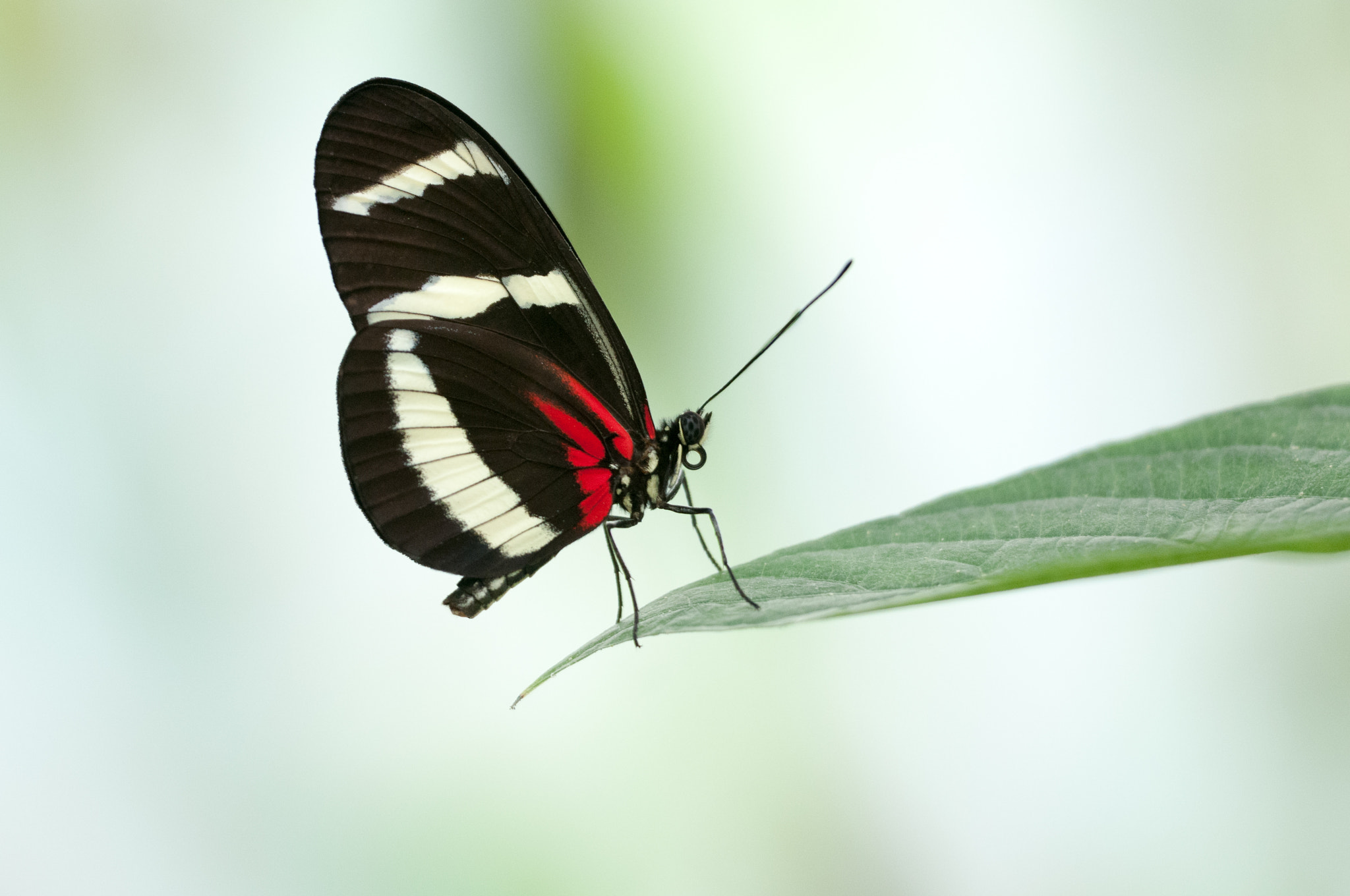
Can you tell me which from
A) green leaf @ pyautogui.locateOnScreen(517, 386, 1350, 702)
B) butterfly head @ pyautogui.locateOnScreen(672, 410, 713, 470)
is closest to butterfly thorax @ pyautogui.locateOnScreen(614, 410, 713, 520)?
butterfly head @ pyautogui.locateOnScreen(672, 410, 713, 470)

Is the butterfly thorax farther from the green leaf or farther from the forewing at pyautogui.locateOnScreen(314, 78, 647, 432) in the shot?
the green leaf

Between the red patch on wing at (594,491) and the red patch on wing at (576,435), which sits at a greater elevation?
the red patch on wing at (576,435)

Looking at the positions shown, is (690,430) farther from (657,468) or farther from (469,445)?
(469,445)

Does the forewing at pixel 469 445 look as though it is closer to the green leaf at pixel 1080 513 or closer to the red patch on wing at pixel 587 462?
the red patch on wing at pixel 587 462

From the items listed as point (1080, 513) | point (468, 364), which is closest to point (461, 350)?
point (468, 364)

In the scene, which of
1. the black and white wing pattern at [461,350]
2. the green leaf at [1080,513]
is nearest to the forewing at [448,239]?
the black and white wing pattern at [461,350]

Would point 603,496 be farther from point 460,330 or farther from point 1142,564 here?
point 1142,564

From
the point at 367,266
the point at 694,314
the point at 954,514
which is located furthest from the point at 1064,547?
the point at 694,314
